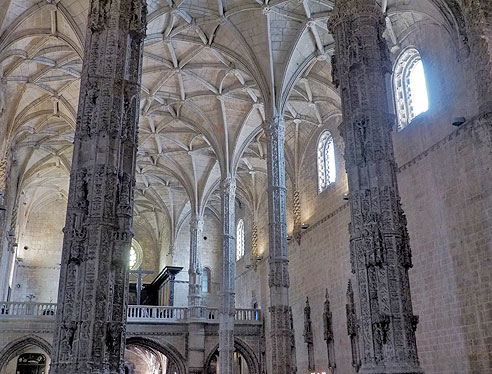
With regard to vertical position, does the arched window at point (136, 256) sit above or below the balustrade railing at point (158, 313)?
above

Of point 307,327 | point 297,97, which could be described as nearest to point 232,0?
point 297,97

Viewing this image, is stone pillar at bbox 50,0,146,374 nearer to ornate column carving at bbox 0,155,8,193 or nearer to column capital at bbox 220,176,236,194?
column capital at bbox 220,176,236,194

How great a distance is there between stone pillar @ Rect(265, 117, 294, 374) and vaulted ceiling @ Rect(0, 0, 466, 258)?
1.74 meters

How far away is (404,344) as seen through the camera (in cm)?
819

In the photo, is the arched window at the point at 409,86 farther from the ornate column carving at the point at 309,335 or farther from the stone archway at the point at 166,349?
the stone archway at the point at 166,349

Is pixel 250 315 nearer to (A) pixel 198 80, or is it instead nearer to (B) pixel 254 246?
(B) pixel 254 246

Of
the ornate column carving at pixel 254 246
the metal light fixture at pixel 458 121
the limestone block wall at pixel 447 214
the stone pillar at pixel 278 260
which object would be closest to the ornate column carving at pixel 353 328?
the limestone block wall at pixel 447 214

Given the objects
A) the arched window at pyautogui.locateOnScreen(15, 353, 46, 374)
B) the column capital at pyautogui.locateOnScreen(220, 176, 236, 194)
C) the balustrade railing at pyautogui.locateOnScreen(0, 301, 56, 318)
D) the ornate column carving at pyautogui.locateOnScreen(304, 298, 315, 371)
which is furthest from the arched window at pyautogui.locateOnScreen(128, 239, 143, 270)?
the ornate column carving at pyautogui.locateOnScreen(304, 298, 315, 371)

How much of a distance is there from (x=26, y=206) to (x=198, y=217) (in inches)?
537

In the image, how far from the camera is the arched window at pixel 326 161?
2523 cm

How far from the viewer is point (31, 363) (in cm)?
3200

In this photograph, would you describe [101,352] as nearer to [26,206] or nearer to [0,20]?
[0,20]

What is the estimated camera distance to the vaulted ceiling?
19609mm

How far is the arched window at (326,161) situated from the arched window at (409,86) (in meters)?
5.64
